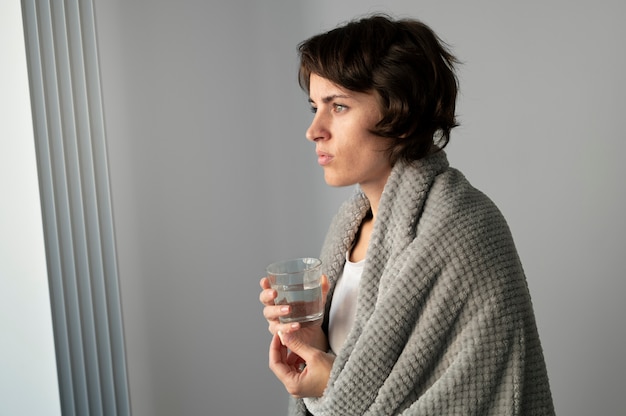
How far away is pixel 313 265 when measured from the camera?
1.23 metres

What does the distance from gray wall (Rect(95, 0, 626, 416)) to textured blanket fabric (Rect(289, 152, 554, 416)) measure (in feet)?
2.51

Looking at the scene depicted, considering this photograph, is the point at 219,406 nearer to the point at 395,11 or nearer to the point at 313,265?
the point at 313,265

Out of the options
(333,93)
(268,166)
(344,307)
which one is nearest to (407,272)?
(344,307)

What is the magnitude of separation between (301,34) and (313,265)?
126 centimetres

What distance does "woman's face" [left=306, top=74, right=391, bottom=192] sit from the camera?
4.11 ft

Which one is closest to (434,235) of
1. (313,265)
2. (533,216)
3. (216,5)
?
(313,265)

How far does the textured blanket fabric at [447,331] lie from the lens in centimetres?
112

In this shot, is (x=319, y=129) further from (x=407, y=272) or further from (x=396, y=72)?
(x=407, y=272)

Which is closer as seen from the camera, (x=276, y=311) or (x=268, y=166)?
(x=276, y=311)

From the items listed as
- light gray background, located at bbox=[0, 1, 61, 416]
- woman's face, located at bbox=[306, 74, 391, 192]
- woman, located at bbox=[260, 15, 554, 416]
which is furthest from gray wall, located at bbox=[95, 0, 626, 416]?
woman's face, located at bbox=[306, 74, 391, 192]

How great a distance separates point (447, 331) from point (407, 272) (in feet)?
0.39

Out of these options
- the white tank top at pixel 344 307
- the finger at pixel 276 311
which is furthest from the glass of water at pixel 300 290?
the white tank top at pixel 344 307

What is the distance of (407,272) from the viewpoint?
3.79 feet

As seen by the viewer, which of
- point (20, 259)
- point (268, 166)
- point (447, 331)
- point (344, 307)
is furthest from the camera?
point (268, 166)
